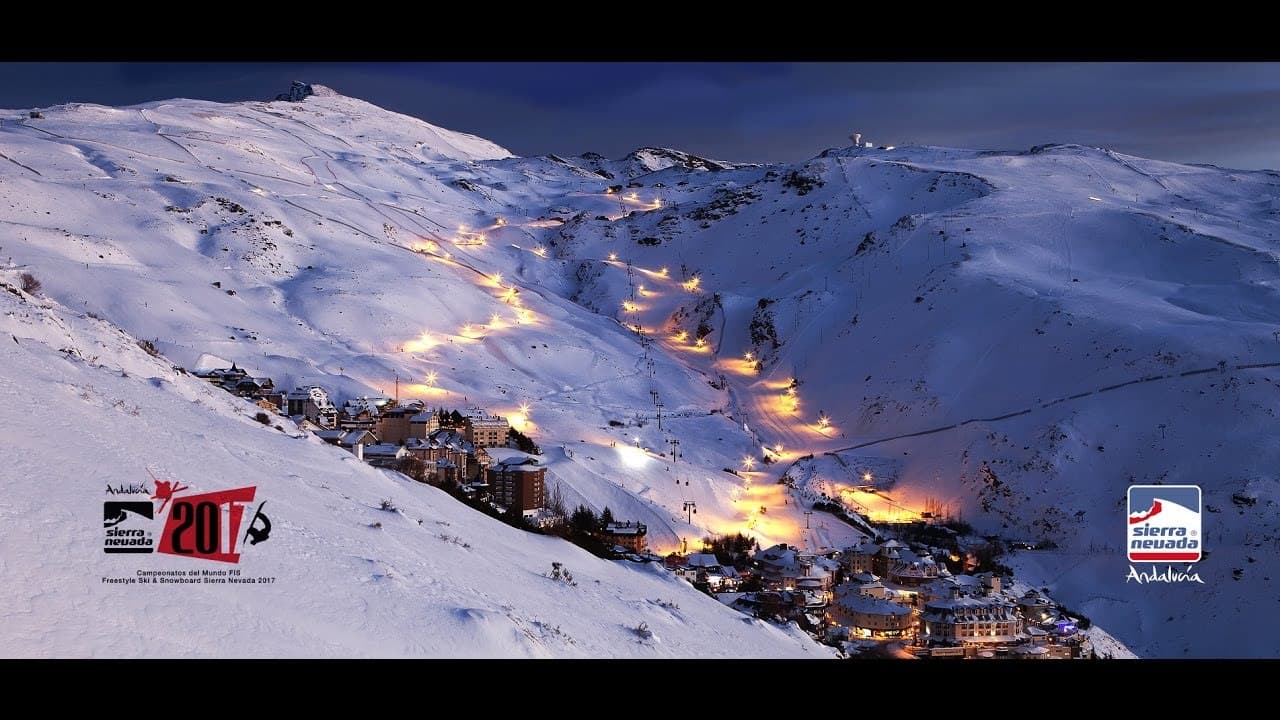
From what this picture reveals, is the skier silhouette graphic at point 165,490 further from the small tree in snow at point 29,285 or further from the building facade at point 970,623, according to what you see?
the small tree in snow at point 29,285

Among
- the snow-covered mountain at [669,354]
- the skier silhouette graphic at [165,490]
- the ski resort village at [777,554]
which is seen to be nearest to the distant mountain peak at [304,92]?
the snow-covered mountain at [669,354]

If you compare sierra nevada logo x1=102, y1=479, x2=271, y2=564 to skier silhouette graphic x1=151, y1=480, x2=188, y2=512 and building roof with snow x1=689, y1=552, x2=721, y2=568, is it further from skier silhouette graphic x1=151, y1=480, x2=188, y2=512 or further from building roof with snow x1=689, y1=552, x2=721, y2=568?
building roof with snow x1=689, y1=552, x2=721, y2=568

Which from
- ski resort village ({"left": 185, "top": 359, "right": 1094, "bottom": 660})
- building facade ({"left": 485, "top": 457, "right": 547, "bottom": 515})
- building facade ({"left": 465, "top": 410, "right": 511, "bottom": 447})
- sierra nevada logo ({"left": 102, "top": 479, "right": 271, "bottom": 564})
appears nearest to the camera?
sierra nevada logo ({"left": 102, "top": 479, "right": 271, "bottom": 564})

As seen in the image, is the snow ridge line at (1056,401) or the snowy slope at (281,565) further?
the snow ridge line at (1056,401)

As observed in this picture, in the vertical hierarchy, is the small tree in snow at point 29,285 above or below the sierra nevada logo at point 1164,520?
above

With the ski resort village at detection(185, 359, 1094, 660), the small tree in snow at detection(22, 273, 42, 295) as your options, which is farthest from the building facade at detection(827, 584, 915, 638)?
the small tree in snow at detection(22, 273, 42, 295)

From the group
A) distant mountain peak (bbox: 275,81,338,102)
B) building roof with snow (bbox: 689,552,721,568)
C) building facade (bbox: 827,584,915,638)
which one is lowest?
building facade (bbox: 827,584,915,638)

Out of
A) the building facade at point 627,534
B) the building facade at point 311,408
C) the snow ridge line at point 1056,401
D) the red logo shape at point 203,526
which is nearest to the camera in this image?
the red logo shape at point 203,526
